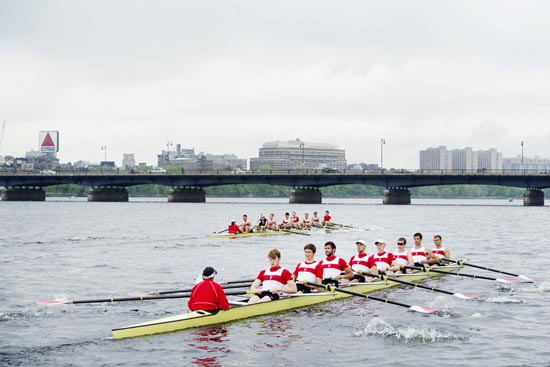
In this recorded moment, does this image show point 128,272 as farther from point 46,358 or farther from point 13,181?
point 13,181

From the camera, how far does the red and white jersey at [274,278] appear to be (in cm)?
2430

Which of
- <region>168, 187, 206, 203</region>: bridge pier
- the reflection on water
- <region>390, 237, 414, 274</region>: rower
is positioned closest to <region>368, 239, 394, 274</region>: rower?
<region>390, 237, 414, 274</region>: rower

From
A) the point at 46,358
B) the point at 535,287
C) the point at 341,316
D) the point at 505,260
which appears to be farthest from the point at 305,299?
the point at 505,260

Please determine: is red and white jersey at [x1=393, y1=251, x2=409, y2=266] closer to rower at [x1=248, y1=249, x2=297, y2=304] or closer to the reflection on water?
rower at [x1=248, y1=249, x2=297, y2=304]

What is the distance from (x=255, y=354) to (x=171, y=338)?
8.11 ft

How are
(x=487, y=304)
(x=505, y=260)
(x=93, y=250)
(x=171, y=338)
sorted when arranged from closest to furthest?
(x=171, y=338)
(x=487, y=304)
(x=505, y=260)
(x=93, y=250)

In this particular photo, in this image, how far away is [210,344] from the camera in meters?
21.0

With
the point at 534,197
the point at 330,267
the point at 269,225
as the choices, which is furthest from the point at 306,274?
the point at 534,197

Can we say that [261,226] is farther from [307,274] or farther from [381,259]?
[307,274]

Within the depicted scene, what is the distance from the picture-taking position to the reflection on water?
19.4 m

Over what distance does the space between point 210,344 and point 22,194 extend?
161 m

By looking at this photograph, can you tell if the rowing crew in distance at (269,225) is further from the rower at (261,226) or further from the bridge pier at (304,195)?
the bridge pier at (304,195)

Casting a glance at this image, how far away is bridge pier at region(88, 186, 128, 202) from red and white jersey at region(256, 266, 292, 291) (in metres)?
147

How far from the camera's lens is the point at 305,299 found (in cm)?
2562
